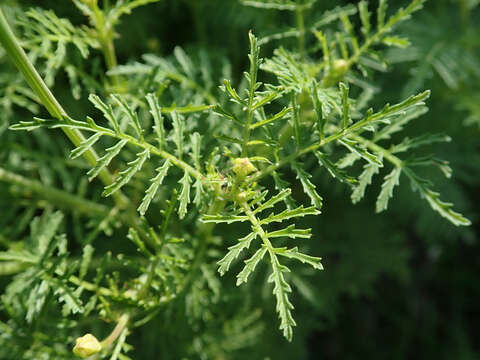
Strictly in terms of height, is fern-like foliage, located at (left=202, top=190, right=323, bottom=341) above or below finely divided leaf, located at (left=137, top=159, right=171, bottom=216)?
below

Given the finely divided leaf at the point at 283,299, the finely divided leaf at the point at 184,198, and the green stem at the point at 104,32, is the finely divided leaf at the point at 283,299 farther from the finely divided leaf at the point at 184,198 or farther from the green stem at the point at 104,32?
the green stem at the point at 104,32

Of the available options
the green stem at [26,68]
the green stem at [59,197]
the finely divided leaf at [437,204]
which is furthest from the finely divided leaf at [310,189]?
the green stem at [59,197]

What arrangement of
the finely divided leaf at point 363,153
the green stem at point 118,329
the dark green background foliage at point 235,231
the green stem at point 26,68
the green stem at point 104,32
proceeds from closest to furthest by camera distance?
the green stem at point 26,68 < the finely divided leaf at point 363,153 < the green stem at point 118,329 < the green stem at point 104,32 < the dark green background foliage at point 235,231

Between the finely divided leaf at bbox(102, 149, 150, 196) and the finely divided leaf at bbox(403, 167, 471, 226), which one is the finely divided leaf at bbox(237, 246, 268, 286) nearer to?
the finely divided leaf at bbox(102, 149, 150, 196)

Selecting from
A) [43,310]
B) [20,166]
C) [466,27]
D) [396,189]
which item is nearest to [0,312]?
[20,166]

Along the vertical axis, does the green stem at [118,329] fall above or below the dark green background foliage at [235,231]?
below

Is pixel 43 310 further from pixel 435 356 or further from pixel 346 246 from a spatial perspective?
pixel 435 356

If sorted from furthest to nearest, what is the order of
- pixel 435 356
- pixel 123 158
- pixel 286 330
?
pixel 435 356 → pixel 123 158 → pixel 286 330

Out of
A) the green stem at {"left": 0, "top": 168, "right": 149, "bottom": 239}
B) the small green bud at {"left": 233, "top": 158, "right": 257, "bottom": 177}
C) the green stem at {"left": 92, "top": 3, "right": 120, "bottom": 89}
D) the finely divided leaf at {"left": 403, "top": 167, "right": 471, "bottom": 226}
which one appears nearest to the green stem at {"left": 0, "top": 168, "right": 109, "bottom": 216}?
the green stem at {"left": 0, "top": 168, "right": 149, "bottom": 239}

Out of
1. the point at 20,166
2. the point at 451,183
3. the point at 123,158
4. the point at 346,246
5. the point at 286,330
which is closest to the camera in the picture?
the point at 286,330
